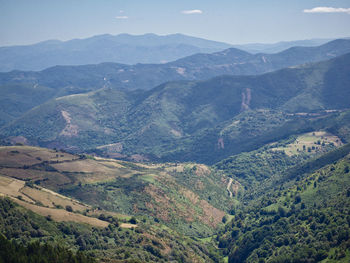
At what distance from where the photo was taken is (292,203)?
187750 mm

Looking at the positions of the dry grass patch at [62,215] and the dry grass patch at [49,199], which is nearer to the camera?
the dry grass patch at [62,215]

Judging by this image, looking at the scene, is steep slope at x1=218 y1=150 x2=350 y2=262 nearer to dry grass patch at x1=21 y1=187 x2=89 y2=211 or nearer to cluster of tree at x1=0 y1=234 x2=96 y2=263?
dry grass patch at x1=21 y1=187 x2=89 y2=211

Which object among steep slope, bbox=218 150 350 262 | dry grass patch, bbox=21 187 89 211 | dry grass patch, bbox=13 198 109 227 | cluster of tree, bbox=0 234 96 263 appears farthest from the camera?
dry grass patch, bbox=21 187 89 211

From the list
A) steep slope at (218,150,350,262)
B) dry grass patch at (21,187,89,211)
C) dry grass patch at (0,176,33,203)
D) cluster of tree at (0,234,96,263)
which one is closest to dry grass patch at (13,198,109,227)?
dry grass patch at (0,176,33,203)

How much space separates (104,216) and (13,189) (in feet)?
124

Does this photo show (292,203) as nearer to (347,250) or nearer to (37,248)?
(347,250)

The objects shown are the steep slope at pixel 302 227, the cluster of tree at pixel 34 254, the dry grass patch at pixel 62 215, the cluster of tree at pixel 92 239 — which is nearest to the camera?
the cluster of tree at pixel 34 254

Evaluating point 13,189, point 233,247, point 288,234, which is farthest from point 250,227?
point 13,189

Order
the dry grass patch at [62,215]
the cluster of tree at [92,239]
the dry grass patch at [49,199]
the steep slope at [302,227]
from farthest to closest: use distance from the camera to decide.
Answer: the dry grass patch at [49,199] → the dry grass patch at [62,215] → the steep slope at [302,227] → the cluster of tree at [92,239]

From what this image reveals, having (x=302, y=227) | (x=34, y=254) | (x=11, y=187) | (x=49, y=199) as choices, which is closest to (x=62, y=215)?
(x=49, y=199)

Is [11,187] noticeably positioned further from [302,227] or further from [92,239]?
[302,227]

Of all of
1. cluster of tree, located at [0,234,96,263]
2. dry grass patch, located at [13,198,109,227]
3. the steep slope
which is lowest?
the steep slope

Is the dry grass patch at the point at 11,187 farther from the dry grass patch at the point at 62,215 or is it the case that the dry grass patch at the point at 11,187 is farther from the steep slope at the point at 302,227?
the steep slope at the point at 302,227

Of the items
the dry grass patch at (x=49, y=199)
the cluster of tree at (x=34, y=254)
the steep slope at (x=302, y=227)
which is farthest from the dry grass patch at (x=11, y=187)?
the steep slope at (x=302, y=227)
